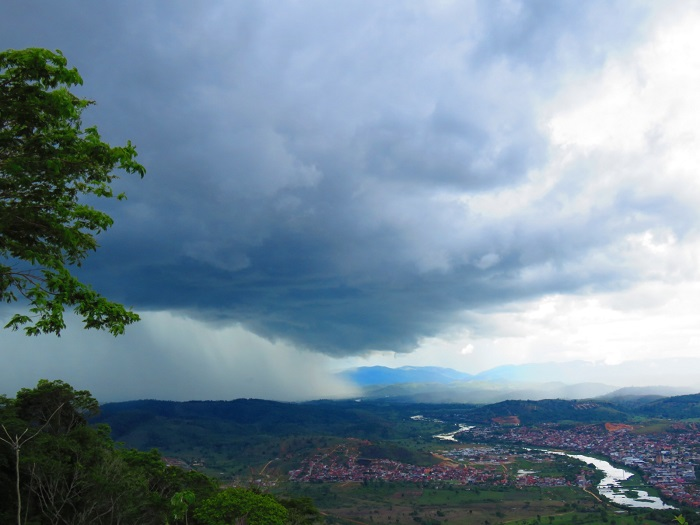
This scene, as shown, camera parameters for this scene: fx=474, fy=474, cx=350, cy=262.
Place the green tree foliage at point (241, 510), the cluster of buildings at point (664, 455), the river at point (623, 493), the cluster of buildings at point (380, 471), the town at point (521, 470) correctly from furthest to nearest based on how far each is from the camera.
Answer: the cluster of buildings at point (380, 471) → the town at point (521, 470) → the cluster of buildings at point (664, 455) → the river at point (623, 493) → the green tree foliage at point (241, 510)

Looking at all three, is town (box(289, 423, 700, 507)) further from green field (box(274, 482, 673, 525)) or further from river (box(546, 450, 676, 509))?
green field (box(274, 482, 673, 525))

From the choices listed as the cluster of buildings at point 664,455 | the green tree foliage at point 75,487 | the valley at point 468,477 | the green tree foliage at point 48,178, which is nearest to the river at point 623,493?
the valley at point 468,477

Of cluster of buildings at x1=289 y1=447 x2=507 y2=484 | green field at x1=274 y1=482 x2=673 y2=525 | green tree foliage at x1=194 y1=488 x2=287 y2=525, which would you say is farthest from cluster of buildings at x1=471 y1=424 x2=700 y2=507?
green tree foliage at x1=194 y1=488 x2=287 y2=525

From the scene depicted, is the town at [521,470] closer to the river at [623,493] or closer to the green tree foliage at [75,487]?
the river at [623,493]

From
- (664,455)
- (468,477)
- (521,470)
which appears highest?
(664,455)

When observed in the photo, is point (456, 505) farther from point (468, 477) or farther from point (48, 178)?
point (48, 178)

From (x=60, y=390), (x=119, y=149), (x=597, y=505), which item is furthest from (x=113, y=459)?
(x=597, y=505)

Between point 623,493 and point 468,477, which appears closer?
point 623,493

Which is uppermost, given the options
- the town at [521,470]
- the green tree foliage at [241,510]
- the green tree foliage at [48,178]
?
the green tree foliage at [48,178]

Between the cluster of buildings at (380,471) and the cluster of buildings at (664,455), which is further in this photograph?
the cluster of buildings at (380,471)

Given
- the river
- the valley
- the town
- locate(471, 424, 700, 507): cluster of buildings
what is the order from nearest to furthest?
the valley → the river → locate(471, 424, 700, 507): cluster of buildings → the town

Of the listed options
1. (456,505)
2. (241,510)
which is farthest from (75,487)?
(456,505)

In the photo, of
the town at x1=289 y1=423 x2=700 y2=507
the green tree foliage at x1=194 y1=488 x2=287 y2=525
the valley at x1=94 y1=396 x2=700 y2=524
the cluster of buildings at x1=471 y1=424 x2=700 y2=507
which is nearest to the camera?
the green tree foliage at x1=194 y1=488 x2=287 y2=525
